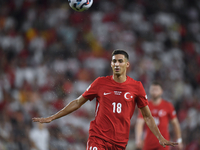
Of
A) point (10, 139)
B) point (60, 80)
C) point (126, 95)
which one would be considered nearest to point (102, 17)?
point (60, 80)

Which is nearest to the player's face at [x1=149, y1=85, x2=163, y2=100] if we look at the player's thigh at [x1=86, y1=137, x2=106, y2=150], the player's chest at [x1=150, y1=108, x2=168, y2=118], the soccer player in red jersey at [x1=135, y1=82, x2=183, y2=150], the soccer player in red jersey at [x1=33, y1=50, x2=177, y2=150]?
the soccer player in red jersey at [x1=135, y1=82, x2=183, y2=150]

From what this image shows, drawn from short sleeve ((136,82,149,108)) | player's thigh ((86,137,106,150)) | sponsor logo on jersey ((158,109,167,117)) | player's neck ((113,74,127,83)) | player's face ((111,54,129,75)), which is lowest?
player's thigh ((86,137,106,150))

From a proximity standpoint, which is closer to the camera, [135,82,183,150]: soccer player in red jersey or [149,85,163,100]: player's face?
[135,82,183,150]: soccer player in red jersey

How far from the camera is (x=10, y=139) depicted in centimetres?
800

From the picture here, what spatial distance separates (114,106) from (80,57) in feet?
24.9

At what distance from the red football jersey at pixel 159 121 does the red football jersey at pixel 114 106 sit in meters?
2.49

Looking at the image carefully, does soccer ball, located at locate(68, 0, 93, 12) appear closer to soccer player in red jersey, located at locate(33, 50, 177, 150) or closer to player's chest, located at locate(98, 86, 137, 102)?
soccer player in red jersey, located at locate(33, 50, 177, 150)

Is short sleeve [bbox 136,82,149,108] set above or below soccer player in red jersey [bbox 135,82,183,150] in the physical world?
above

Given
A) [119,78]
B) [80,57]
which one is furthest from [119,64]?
[80,57]

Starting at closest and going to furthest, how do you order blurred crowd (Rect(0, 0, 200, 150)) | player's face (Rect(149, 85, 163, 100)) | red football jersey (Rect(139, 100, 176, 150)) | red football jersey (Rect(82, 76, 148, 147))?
red football jersey (Rect(82, 76, 148, 147)) → red football jersey (Rect(139, 100, 176, 150)) → player's face (Rect(149, 85, 163, 100)) → blurred crowd (Rect(0, 0, 200, 150))

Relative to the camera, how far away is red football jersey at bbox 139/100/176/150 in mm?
7082

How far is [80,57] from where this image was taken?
39.8 feet

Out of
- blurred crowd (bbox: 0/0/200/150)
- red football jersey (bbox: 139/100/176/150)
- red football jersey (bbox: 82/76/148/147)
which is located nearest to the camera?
red football jersey (bbox: 82/76/148/147)

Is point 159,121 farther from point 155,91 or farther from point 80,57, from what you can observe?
point 80,57
